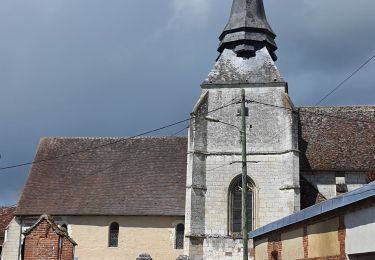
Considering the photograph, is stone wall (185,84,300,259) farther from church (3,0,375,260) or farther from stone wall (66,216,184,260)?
stone wall (66,216,184,260)

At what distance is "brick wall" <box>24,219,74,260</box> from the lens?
13.6 metres

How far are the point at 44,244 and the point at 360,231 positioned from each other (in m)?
7.58

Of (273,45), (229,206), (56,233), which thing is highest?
(273,45)

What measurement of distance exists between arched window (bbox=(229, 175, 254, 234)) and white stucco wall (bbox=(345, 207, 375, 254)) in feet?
53.7

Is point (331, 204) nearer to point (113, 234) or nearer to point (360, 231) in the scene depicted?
point (360, 231)

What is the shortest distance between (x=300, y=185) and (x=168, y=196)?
280 inches

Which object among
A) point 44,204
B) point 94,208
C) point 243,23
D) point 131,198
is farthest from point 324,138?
Result: point 44,204

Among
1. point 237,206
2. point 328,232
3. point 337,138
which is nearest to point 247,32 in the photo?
point 337,138

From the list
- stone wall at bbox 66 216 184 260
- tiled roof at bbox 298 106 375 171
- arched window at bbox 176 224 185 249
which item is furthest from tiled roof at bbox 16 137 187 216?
tiled roof at bbox 298 106 375 171

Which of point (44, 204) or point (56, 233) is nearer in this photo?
point (56, 233)

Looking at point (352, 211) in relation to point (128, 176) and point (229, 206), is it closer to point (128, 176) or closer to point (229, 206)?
point (229, 206)

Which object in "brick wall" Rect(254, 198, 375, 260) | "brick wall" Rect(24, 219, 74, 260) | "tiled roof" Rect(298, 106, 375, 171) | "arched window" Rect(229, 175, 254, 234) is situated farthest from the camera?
"tiled roof" Rect(298, 106, 375, 171)

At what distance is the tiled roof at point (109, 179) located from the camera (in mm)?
30344

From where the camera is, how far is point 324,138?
3019 cm
